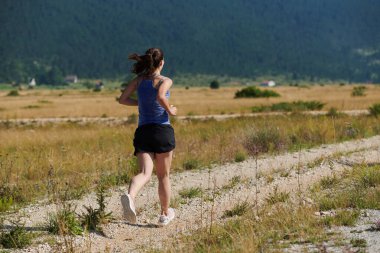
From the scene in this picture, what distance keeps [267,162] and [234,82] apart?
17647 centimetres

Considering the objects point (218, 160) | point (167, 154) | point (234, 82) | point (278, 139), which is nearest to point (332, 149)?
point (278, 139)

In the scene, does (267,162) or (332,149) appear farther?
→ (332,149)

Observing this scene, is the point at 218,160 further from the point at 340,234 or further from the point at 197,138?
the point at 340,234

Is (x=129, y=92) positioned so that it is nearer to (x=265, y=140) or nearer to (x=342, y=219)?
(x=342, y=219)

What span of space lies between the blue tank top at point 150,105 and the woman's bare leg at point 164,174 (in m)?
0.48

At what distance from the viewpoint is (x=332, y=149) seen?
15.0 metres

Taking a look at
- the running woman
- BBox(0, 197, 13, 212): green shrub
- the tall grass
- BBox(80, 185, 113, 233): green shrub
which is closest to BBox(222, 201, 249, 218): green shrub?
the running woman

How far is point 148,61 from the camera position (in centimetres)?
783

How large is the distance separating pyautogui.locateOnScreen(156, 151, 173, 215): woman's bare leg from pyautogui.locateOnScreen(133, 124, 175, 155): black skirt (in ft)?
0.53

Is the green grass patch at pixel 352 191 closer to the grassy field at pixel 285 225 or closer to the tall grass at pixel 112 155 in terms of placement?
the grassy field at pixel 285 225

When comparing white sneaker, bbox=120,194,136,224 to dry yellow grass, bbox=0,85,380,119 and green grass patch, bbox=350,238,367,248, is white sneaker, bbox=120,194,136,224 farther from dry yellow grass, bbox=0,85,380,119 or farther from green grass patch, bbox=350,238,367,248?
dry yellow grass, bbox=0,85,380,119

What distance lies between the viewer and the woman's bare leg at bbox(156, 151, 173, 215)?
8133 mm

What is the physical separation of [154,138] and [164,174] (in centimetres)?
60

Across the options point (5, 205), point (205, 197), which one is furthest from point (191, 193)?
point (5, 205)
